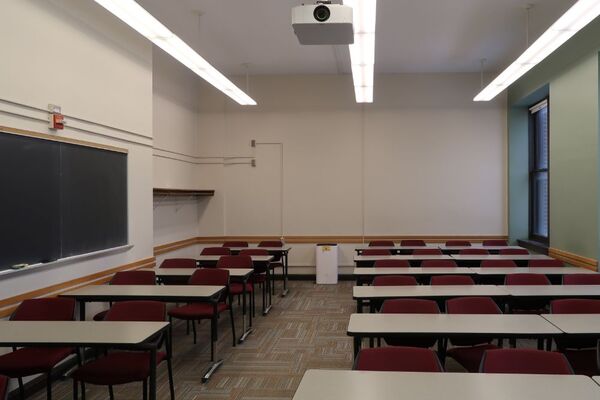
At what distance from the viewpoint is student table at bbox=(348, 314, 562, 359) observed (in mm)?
2930

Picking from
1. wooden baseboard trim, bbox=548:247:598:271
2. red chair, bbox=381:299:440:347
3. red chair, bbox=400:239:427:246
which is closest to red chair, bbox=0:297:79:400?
red chair, bbox=381:299:440:347

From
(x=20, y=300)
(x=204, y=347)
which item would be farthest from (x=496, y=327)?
(x=20, y=300)

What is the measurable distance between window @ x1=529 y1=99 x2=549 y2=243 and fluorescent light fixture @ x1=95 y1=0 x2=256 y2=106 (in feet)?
18.3

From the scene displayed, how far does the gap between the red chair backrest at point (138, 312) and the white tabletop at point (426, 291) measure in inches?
64.9

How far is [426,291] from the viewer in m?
4.16

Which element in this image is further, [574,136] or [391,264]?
[574,136]

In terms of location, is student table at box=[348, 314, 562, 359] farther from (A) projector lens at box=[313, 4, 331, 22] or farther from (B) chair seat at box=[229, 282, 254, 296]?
(B) chair seat at box=[229, 282, 254, 296]

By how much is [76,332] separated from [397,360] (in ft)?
6.84

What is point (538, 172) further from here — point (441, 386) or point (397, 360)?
point (441, 386)

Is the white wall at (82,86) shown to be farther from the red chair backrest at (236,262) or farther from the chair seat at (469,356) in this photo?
the chair seat at (469,356)

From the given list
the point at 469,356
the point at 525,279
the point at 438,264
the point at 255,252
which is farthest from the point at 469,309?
the point at 255,252

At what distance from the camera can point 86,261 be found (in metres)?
4.73

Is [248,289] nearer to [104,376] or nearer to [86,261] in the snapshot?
[86,261]

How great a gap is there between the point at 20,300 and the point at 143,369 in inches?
56.4
